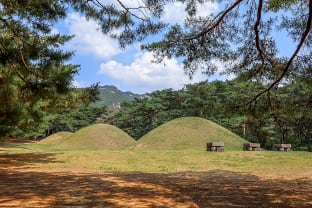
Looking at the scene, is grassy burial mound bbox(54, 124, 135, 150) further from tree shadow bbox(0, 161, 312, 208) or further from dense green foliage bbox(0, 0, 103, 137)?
tree shadow bbox(0, 161, 312, 208)

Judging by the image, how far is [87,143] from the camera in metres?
23.2

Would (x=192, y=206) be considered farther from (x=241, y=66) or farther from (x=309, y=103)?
(x=309, y=103)

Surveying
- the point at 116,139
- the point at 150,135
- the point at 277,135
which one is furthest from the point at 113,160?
the point at 277,135

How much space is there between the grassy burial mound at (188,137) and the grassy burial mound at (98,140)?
2.83m

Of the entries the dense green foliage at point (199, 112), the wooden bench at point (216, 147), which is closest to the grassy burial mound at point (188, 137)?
the dense green foliage at point (199, 112)

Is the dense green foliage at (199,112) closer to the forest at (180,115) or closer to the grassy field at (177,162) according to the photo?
the forest at (180,115)

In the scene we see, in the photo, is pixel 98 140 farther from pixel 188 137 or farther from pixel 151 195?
pixel 151 195

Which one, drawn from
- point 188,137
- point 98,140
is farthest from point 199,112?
point 98,140

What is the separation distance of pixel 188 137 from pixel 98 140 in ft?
22.5

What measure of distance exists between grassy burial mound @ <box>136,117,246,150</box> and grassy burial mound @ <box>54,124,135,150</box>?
2.83 metres

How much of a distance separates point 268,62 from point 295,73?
566 mm

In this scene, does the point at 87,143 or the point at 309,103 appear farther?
the point at 87,143

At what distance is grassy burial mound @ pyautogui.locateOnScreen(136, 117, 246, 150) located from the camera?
1994cm

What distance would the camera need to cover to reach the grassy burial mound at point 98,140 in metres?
22.8
